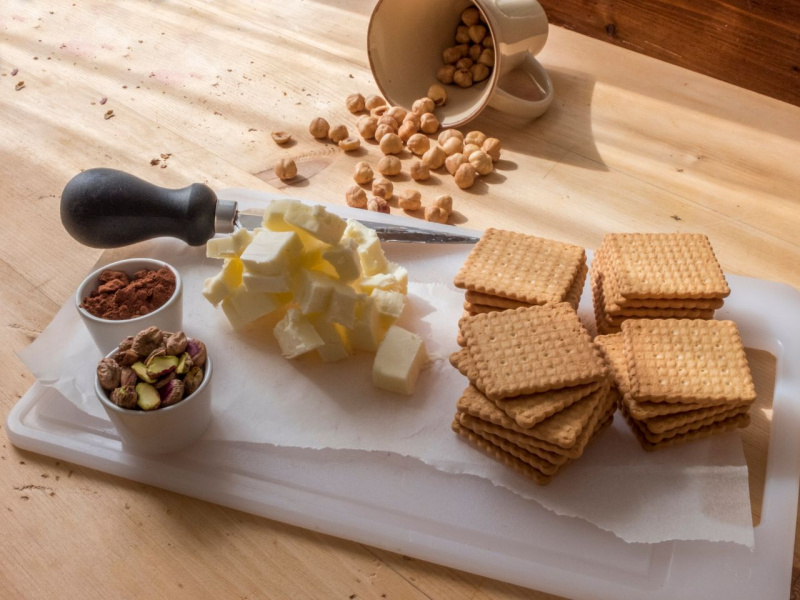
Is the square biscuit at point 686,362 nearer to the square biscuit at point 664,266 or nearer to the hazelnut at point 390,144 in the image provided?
the square biscuit at point 664,266

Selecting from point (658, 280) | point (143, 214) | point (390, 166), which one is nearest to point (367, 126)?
point (390, 166)

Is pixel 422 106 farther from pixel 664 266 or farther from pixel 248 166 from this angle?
pixel 664 266

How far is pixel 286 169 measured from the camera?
168cm

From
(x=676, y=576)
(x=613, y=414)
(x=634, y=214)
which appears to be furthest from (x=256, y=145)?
(x=676, y=576)

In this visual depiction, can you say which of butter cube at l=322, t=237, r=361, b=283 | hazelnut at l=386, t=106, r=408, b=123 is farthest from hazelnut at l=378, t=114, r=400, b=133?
butter cube at l=322, t=237, r=361, b=283

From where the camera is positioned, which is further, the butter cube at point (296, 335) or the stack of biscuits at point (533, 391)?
the butter cube at point (296, 335)

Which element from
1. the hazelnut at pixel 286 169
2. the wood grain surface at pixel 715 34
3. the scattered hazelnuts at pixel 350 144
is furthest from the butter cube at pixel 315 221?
the wood grain surface at pixel 715 34

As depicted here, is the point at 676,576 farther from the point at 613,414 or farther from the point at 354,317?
the point at 354,317

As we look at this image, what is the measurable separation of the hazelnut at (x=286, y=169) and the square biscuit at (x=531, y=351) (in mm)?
661

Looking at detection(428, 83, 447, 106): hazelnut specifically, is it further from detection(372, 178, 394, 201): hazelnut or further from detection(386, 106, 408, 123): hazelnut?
detection(372, 178, 394, 201): hazelnut

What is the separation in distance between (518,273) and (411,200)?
41 cm

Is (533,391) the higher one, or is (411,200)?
(533,391)

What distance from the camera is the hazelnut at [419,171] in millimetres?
1696

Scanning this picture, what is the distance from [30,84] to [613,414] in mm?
1614
